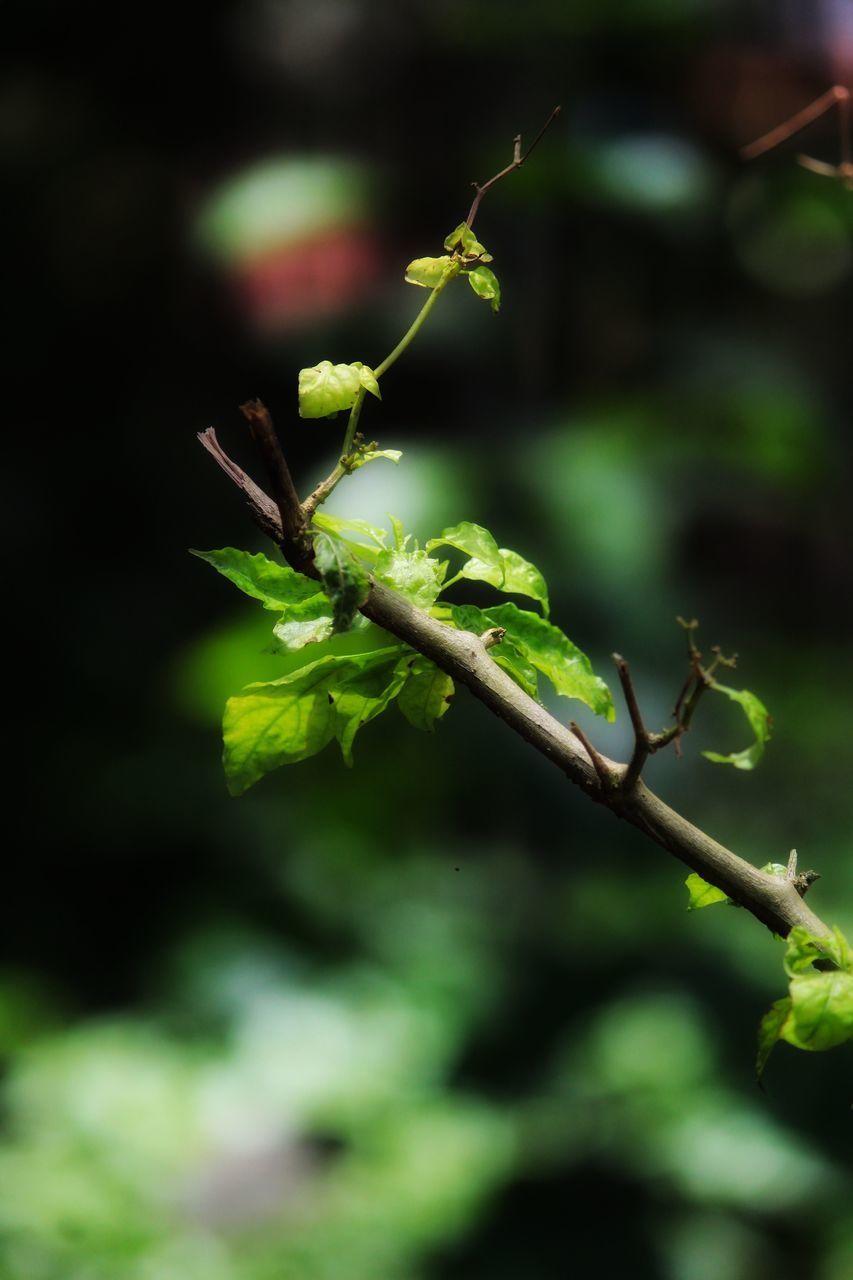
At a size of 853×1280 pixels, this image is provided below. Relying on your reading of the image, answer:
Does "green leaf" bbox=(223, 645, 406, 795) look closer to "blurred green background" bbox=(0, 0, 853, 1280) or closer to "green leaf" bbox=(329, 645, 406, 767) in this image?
"green leaf" bbox=(329, 645, 406, 767)

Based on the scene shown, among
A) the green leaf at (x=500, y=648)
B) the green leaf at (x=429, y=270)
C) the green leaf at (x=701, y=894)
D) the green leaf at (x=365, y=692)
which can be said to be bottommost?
the green leaf at (x=701, y=894)

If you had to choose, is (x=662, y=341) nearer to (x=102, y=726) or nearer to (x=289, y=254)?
(x=289, y=254)

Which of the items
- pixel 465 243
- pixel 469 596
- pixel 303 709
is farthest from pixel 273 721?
pixel 469 596

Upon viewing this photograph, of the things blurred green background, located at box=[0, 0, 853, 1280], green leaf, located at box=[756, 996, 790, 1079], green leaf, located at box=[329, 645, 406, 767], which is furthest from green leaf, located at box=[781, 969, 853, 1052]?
blurred green background, located at box=[0, 0, 853, 1280]

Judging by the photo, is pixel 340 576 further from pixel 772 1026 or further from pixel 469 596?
pixel 469 596

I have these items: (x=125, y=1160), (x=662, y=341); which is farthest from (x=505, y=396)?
(x=125, y=1160)

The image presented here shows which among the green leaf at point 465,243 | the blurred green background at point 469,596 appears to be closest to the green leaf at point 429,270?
the green leaf at point 465,243

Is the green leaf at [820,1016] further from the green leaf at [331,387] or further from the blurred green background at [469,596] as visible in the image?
the blurred green background at [469,596]
